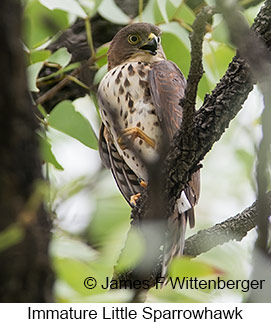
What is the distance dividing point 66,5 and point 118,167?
74cm

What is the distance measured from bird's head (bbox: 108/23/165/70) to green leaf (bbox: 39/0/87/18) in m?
0.40

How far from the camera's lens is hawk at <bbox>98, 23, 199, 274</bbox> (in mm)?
2334

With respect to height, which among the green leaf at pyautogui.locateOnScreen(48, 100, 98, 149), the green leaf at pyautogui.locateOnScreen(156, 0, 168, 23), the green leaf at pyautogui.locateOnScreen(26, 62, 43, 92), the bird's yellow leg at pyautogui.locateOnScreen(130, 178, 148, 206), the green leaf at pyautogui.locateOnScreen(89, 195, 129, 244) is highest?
the green leaf at pyautogui.locateOnScreen(156, 0, 168, 23)

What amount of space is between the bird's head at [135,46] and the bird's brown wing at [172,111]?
0.27ft

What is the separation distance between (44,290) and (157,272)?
122 cm

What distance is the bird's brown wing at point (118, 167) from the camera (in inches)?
103

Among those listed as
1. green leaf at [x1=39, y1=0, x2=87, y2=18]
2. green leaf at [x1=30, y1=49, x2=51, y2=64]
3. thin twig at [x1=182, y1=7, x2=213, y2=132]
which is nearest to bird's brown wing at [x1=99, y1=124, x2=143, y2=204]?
green leaf at [x1=30, y1=49, x2=51, y2=64]

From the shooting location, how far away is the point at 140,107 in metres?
2.45

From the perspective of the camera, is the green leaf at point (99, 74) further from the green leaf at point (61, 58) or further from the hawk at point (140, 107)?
the green leaf at point (61, 58)

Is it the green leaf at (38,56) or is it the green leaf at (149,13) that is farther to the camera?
the green leaf at (149,13)

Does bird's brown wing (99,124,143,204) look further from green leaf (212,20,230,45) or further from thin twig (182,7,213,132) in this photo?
thin twig (182,7,213,132)
